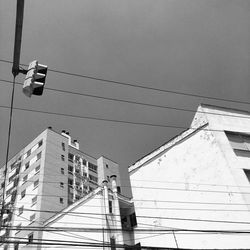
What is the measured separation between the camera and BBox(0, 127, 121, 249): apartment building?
38438mm

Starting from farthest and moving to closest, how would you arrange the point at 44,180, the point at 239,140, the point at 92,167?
the point at 92,167 < the point at 44,180 < the point at 239,140

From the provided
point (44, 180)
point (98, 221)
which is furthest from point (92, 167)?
point (98, 221)

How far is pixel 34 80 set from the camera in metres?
6.11

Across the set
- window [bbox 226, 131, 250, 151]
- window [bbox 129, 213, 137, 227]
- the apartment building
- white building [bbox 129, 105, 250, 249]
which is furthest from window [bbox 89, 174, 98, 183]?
window [bbox 226, 131, 250, 151]

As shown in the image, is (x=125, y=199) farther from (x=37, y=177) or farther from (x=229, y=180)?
(x=37, y=177)

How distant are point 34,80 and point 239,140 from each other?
1734cm

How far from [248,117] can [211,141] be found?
474 cm

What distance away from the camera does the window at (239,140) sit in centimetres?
1953

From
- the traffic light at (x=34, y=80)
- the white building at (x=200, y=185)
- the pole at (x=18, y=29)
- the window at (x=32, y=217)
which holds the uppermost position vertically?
the window at (x=32, y=217)

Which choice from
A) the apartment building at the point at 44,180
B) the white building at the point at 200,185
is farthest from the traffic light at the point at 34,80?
the apartment building at the point at 44,180

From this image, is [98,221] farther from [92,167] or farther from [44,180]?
[92,167]

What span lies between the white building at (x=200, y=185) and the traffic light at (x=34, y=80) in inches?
473

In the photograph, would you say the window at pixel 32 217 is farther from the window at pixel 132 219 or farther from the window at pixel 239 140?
the window at pixel 239 140

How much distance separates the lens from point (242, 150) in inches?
760
